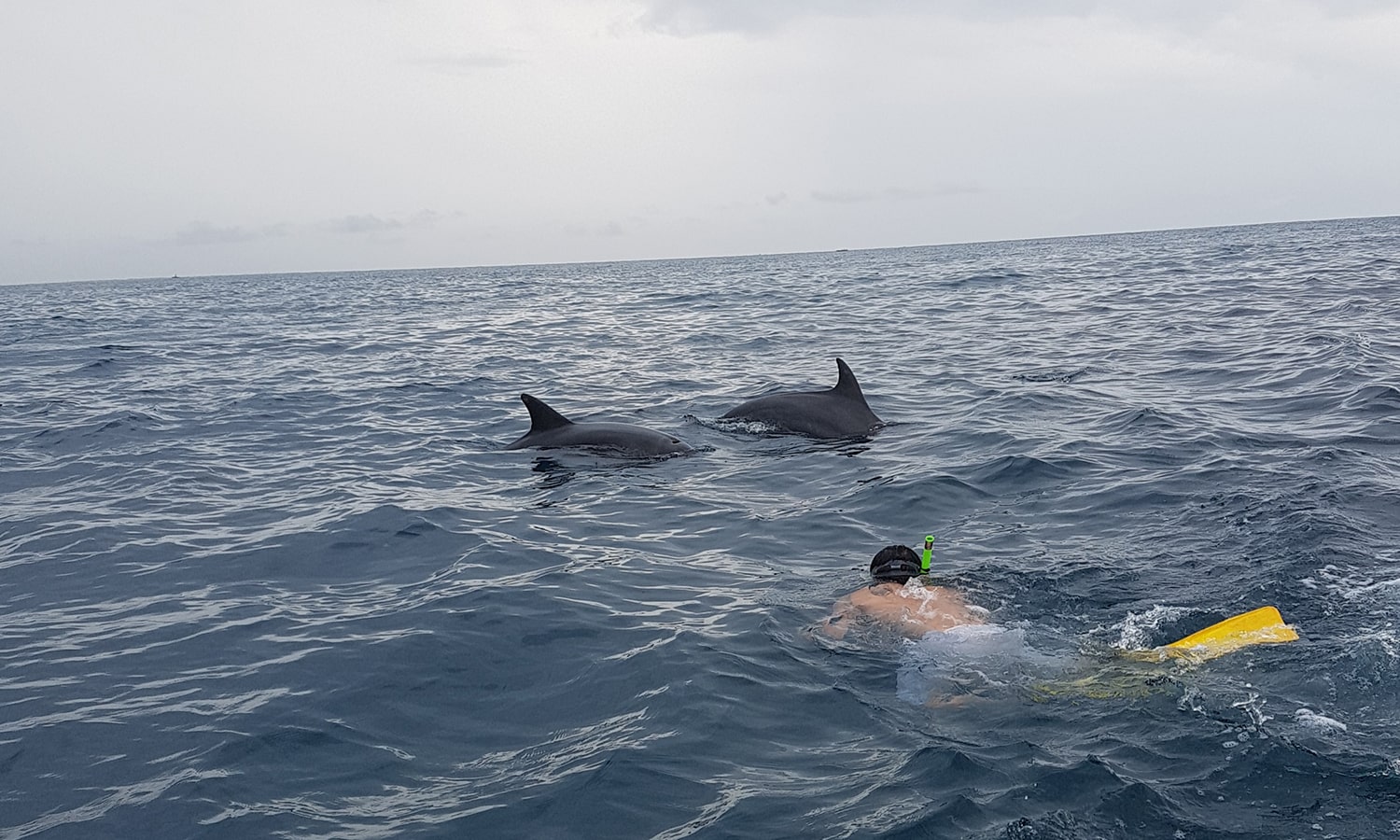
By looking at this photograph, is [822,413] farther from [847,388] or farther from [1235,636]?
[1235,636]

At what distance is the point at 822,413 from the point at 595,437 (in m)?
3.34

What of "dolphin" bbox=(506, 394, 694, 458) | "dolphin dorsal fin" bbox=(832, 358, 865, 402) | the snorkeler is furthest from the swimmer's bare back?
"dolphin dorsal fin" bbox=(832, 358, 865, 402)

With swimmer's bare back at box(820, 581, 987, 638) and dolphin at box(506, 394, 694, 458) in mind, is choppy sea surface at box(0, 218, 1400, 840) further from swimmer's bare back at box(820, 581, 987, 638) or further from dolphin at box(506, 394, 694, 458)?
dolphin at box(506, 394, 694, 458)

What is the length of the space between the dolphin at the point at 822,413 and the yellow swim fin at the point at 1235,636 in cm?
788

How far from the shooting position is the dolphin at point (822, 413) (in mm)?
14602

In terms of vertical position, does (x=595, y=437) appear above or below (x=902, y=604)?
above

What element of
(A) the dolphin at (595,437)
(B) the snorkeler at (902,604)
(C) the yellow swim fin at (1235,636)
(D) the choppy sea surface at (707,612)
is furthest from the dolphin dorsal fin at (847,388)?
(C) the yellow swim fin at (1235,636)

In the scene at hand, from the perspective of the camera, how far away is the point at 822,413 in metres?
14.8

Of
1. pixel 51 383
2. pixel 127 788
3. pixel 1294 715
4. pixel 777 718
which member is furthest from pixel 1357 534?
pixel 51 383

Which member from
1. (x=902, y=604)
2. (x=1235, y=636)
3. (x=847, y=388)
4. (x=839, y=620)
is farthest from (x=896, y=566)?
(x=847, y=388)

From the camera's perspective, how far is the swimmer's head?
7.88m

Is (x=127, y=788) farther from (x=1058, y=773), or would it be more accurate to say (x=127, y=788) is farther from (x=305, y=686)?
(x=1058, y=773)

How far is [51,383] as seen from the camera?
22688 mm

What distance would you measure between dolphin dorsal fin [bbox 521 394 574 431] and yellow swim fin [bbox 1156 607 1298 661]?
9.27 metres
